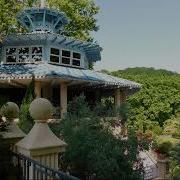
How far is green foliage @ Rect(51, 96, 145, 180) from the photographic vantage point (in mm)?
9094

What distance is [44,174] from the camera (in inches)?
208

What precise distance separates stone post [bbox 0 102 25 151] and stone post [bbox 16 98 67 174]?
28.2 inches

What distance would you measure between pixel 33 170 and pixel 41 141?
0.51 metres

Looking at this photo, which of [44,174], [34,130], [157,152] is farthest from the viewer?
[157,152]

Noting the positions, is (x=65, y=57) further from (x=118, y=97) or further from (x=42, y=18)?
(x=118, y=97)

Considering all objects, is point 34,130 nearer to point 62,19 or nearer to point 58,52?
point 58,52

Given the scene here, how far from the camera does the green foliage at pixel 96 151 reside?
9.09 metres

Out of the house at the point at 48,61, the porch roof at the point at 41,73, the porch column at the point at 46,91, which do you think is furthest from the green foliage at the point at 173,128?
the porch column at the point at 46,91

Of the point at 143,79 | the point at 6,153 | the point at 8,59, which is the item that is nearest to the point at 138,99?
the point at 143,79

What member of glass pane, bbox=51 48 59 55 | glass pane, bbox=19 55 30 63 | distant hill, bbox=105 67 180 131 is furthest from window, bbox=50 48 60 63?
distant hill, bbox=105 67 180 131

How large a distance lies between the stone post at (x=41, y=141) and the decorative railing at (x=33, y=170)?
121 millimetres

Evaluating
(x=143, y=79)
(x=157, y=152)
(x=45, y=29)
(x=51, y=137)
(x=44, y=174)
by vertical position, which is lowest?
(x=157, y=152)

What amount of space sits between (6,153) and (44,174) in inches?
46.4

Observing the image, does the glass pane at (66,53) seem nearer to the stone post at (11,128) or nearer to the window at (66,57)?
the window at (66,57)
